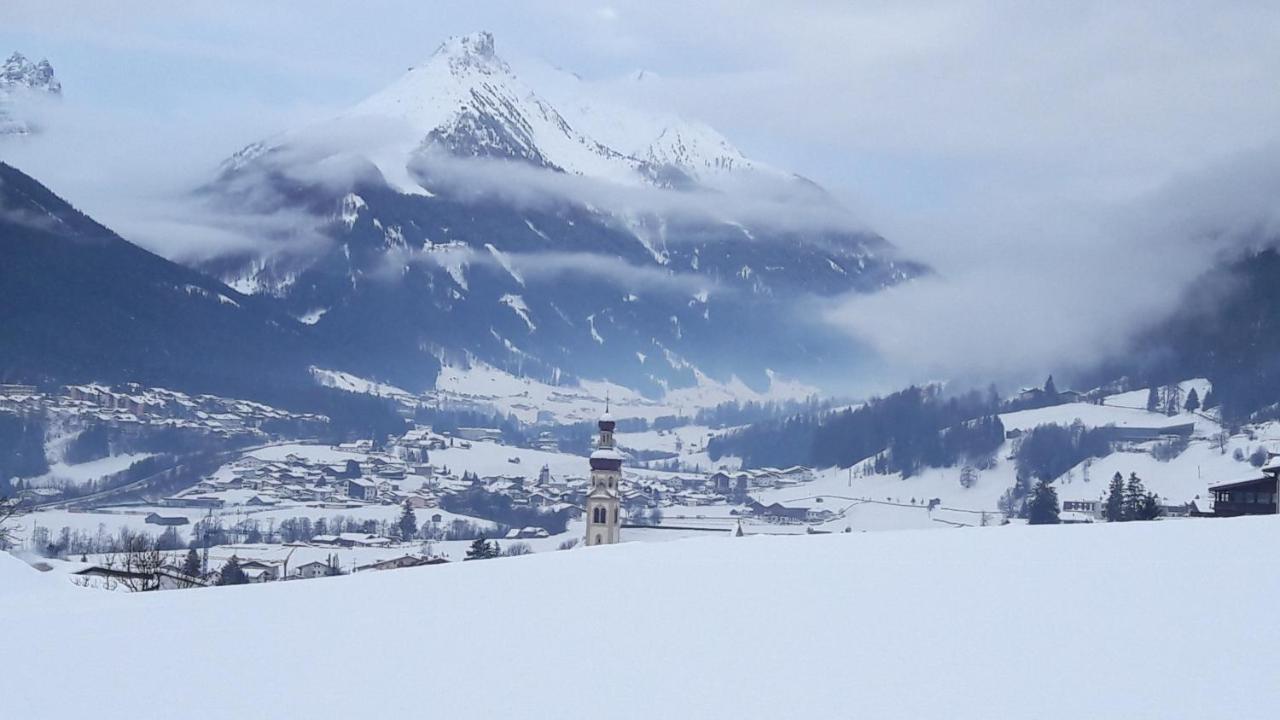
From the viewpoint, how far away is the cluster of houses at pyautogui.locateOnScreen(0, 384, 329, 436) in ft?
486

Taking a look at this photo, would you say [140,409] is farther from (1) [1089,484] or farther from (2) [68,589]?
(2) [68,589]

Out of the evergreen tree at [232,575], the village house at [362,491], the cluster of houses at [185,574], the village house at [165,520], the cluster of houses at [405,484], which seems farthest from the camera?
the village house at [362,491]

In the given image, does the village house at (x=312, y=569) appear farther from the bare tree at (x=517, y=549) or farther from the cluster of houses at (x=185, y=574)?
the bare tree at (x=517, y=549)

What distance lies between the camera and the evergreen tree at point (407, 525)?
339ft

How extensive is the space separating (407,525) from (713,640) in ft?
320

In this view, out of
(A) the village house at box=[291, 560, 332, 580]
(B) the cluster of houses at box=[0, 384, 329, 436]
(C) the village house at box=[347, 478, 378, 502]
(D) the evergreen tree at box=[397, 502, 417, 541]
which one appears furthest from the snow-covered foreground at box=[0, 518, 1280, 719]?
(B) the cluster of houses at box=[0, 384, 329, 436]

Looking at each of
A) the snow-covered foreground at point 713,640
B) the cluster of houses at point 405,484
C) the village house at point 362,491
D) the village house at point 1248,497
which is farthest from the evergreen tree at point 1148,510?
the village house at point 362,491

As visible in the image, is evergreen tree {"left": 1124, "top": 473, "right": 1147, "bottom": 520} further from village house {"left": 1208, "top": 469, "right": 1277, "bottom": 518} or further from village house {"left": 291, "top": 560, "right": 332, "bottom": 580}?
village house {"left": 291, "top": 560, "right": 332, "bottom": 580}

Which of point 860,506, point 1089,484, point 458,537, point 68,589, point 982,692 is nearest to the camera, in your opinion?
point 982,692

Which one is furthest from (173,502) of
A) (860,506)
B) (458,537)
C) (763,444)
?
(763,444)

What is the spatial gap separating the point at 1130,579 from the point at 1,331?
192395mm

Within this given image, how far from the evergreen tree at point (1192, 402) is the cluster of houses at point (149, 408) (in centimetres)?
11057

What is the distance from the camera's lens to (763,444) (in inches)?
7790

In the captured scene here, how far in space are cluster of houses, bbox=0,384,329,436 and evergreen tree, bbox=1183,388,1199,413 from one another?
11057 centimetres
